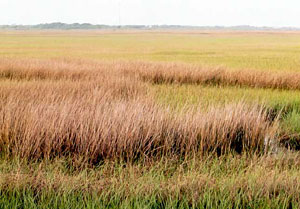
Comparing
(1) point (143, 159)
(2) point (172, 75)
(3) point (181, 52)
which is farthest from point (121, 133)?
(3) point (181, 52)

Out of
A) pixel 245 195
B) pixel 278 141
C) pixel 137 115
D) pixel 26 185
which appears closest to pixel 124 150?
pixel 137 115

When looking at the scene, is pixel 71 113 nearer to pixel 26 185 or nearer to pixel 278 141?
pixel 26 185

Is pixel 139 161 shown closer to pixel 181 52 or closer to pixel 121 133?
pixel 121 133

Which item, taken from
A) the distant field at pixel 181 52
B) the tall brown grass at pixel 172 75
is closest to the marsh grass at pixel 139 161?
the tall brown grass at pixel 172 75

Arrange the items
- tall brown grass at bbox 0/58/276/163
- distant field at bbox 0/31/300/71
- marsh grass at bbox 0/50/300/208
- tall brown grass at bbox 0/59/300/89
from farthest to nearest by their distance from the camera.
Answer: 1. distant field at bbox 0/31/300/71
2. tall brown grass at bbox 0/59/300/89
3. tall brown grass at bbox 0/58/276/163
4. marsh grass at bbox 0/50/300/208

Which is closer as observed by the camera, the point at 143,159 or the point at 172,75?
the point at 143,159

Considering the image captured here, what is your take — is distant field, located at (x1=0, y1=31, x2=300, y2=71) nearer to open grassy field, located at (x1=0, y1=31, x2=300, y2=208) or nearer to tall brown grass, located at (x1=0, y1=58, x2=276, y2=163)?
tall brown grass, located at (x1=0, y1=58, x2=276, y2=163)

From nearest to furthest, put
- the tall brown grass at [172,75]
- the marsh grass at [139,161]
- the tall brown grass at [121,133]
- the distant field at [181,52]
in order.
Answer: the marsh grass at [139,161], the tall brown grass at [121,133], the tall brown grass at [172,75], the distant field at [181,52]

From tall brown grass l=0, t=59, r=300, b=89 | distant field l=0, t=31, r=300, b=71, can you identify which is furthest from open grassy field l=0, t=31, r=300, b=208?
distant field l=0, t=31, r=300, b=71

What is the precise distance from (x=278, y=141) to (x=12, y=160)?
3553 millimetres

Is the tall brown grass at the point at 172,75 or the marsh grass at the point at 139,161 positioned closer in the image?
the marsh grass at the point at 139,161

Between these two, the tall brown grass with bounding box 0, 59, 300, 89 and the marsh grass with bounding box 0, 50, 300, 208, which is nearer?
the marsh grass with bounding box 0, 50, 300, 208

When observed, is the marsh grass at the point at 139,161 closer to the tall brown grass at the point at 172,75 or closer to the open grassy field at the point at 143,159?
the open grassy field at the point at 143,159

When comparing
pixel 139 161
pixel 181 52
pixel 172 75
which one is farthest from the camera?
pixel 181 52
